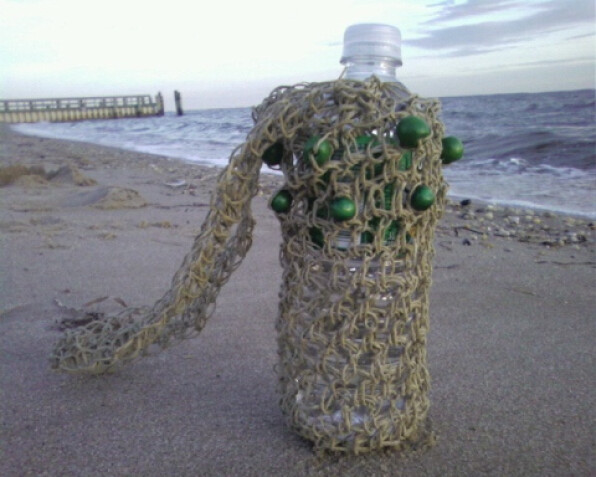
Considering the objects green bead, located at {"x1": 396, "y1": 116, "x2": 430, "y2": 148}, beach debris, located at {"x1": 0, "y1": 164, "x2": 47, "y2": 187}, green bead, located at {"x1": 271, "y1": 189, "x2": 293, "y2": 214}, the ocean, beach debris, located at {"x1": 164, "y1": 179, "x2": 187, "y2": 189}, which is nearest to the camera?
green bead, located at {"x1": 396, "y1": 116, "x2": 430, "y2": 148}

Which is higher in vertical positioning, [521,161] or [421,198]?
[421,198]

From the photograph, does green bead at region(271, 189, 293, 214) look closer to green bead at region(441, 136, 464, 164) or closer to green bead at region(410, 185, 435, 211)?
green bead at region(410, 185, 435, 211)

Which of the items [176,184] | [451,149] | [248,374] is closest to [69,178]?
[176,184]

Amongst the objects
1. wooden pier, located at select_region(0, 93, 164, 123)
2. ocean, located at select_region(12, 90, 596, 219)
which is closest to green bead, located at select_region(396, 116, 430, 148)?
ocean, located at select_region(12, 90, 596, 219)

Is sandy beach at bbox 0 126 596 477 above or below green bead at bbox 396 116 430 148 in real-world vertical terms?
below

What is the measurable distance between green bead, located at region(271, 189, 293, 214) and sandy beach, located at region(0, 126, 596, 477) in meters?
0.63

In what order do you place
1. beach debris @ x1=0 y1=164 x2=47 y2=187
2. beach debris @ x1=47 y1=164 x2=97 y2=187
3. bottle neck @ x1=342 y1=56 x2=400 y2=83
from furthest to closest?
beach debris @ x1=47 y1=164 x2=97 y2=187
beach debris @ x1=0 y1=164 x2=47 y2=187
bottle neck @ x1=342 y1=56 x2=400 y2=83

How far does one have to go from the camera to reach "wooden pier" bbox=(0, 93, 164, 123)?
123 ft

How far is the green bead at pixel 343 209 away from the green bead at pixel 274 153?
0.24 m

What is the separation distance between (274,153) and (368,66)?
0.36m

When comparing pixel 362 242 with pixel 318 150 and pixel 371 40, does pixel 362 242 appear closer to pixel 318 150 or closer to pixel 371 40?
pixel 318 150

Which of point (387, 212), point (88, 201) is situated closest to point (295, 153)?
point (387, 212)

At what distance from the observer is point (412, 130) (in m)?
1.33

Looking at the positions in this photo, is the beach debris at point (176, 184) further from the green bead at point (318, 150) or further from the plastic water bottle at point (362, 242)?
the green bead at point (318, 150)
